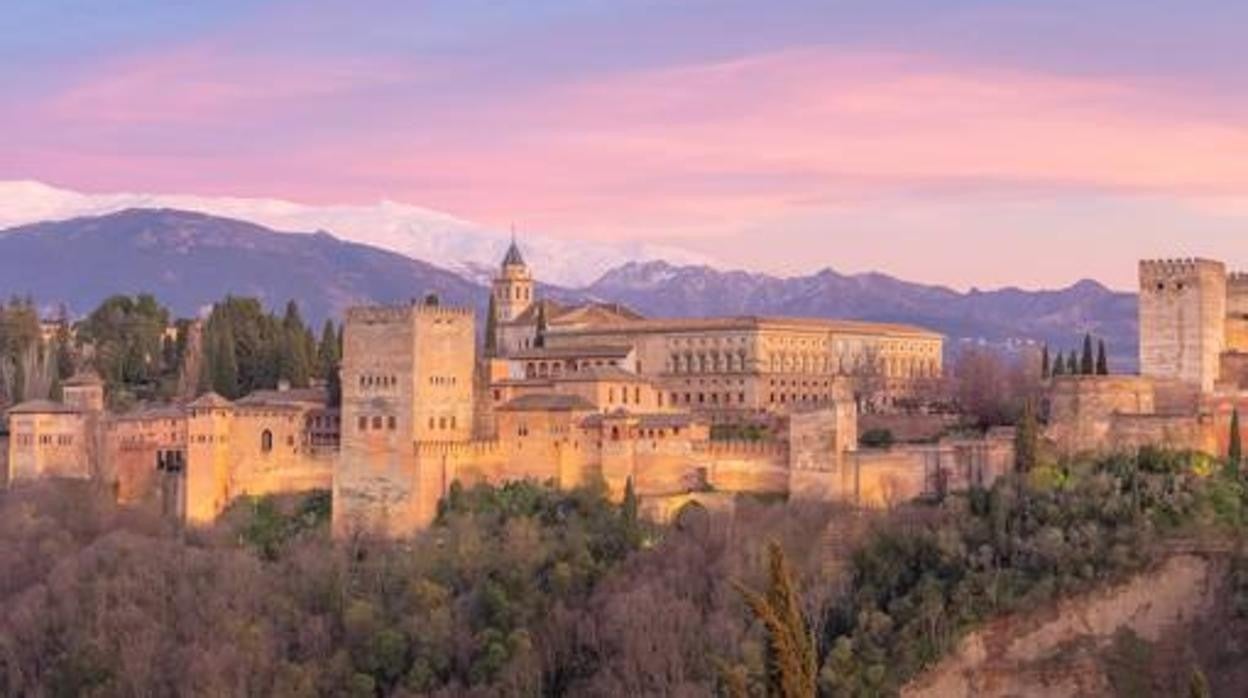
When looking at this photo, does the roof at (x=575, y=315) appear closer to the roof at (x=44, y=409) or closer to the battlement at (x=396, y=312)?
the battlement at (x=396, y=312)

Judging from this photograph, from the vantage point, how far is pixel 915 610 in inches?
1401

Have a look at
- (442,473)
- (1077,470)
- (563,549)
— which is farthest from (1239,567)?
(442,473)

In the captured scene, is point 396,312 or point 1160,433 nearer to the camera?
point 1160,433

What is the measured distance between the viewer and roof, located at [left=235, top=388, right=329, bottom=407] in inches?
1754

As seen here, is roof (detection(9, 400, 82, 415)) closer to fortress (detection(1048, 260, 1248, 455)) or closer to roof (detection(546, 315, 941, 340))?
roof (detection(546, 315, 941, 340))

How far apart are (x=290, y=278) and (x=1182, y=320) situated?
142 m

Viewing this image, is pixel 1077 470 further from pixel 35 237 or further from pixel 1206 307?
pixel 35 237

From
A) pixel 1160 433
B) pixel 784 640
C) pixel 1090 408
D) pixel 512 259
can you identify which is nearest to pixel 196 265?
pixel 512 259

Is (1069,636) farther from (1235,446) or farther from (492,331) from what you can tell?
(492,331)

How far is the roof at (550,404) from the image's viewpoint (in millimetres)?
42281

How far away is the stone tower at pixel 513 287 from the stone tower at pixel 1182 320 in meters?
24.1

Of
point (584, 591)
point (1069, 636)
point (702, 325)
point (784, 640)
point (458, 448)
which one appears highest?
point (702, 325)

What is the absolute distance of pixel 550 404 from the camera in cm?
4244

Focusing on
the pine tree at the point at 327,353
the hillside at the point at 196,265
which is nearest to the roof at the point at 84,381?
the pine tree at the point at 327,353
